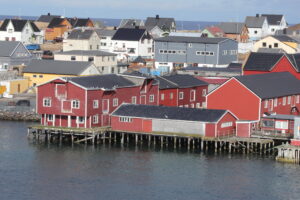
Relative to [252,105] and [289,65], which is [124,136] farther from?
[289,65]

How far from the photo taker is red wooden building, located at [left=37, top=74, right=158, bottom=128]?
178ft

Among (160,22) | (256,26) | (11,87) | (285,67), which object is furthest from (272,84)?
(160,22)

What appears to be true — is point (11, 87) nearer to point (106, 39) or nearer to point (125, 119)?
point (125, 119)

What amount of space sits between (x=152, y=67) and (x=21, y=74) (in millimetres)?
15337

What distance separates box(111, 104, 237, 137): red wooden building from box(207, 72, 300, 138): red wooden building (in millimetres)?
1433

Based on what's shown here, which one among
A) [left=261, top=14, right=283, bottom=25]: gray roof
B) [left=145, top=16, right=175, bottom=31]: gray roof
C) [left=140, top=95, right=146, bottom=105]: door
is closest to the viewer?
[left=140, top=95, right=146, bottom=105]: door

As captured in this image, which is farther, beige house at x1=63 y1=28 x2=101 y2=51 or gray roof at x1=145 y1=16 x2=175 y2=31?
gray roof at x1=145 y1=16 x2=175 y2=31

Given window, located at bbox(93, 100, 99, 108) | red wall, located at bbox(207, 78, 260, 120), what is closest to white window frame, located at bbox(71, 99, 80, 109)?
window, located at bbox(93, 100, 99, 108)

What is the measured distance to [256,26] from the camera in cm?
12544

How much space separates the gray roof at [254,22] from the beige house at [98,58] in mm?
45202

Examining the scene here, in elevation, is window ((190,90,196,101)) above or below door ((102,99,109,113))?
above

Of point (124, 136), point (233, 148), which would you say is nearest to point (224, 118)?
point (233, 148)

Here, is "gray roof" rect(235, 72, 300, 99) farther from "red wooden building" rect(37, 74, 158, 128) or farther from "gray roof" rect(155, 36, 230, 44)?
"gray roof" rect(155, 36, 230, 44)

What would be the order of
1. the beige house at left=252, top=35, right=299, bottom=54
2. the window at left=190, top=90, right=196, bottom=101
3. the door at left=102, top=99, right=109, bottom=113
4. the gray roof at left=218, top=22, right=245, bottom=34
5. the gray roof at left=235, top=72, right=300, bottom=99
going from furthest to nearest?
the gray roof at left=218, top=22, right=245, bottom=34 → the beige house at left=252, top=35, right=299, bottom=54 → the window at left=190, top=90, right=196, bottom=101 → the gray roof at left=235, top=72, right=300, bottom=99 → the door at left=102, top=99, right=109, bottom=113
